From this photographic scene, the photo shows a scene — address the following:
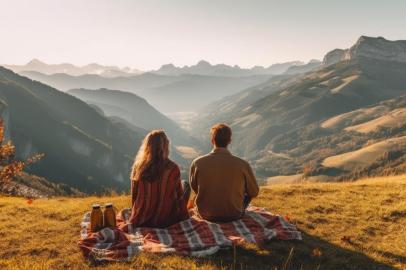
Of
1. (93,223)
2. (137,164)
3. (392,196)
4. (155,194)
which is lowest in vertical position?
(392,196)

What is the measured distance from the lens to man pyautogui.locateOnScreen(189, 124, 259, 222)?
440 inches

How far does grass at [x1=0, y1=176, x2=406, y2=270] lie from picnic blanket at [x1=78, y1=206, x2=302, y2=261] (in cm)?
28

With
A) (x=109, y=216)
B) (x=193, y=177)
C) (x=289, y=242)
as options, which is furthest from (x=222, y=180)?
(x=109, y=216)

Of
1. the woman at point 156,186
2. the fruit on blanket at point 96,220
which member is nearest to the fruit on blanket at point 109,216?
the fruit on blanket at point 96,220

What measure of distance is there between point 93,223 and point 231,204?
4.02 meters

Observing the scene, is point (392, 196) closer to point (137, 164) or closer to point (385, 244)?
point (385, 244)

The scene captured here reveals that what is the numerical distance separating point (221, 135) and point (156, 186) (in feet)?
7.94

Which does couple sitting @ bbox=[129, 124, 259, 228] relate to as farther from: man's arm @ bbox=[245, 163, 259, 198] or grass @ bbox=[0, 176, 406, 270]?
grass @ bbox=[0, 176, 406, 270]

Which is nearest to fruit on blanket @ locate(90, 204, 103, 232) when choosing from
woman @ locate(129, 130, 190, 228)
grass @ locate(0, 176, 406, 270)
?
grass @ locate(0, 176, 406, 270)

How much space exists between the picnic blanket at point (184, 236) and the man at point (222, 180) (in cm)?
37

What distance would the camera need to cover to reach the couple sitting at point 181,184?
10.9 metres

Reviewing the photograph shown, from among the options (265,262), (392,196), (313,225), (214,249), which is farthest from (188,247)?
(392,196)

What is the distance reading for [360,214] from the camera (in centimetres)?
1427

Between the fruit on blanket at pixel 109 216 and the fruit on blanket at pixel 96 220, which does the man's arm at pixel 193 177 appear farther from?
the fruit on blanket at pixel 96 220
